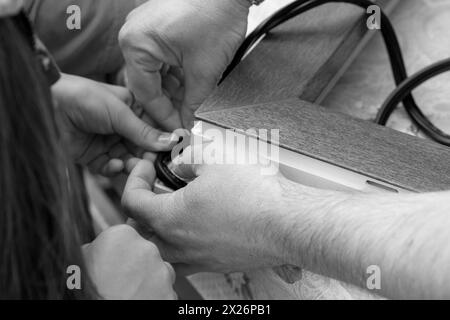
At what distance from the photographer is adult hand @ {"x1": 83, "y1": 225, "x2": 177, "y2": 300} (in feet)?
1.43

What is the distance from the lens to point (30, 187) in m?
0.33

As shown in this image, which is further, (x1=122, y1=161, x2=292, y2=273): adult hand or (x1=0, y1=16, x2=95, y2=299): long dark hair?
(x1=122, y1=161, x2=292, y2=273): adult hand

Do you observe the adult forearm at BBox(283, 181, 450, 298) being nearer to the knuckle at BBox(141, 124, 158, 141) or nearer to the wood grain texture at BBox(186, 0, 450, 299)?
the wood grain texture at BBox(186, 0, 450, 299)

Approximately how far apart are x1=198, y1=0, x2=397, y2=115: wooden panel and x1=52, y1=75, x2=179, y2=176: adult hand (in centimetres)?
9

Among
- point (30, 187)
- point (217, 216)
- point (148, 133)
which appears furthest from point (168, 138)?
point (30, 187)

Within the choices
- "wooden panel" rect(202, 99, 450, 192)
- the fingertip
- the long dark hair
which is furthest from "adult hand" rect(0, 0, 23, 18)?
the fingertip

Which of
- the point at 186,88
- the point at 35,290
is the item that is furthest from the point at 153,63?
the point at 35,290

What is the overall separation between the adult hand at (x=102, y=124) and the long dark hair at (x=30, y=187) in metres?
0.22

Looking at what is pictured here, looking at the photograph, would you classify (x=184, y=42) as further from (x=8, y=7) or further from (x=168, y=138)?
(x=8, y=7)

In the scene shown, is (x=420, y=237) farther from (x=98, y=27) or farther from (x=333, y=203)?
(x=98, y=27)

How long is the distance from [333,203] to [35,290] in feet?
0.72

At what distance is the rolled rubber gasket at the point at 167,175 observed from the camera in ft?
1.73

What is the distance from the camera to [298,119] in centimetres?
47
